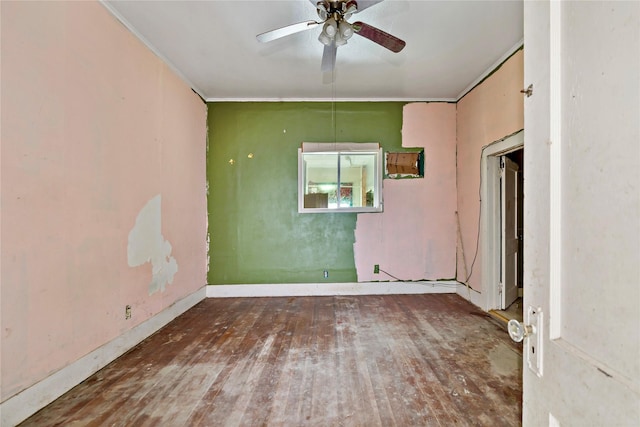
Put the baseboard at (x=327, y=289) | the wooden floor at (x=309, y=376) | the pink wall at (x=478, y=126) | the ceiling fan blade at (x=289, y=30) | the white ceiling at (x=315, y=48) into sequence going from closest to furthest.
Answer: the wooden floor at (x=309, y=376) → the ceiling fan blade at (x=289, y=30) → the white ceiling at (x=315, y=48) → the pink wall at (x=478, y=126) → the baseboard at (x=327, y=289)

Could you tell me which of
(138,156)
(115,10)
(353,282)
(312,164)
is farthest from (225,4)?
(353,282)

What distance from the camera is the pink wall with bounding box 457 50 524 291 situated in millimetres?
3004

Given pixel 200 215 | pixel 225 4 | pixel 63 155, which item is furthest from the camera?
pixel 200 215

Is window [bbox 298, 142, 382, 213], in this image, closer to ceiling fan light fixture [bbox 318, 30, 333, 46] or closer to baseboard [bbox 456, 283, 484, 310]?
baseboard [bbox 456, 283, 484, 310]

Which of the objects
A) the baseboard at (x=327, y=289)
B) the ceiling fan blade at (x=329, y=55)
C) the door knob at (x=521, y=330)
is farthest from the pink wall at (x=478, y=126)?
the door knob at (x=521, y=330)

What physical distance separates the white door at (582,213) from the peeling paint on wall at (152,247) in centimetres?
288

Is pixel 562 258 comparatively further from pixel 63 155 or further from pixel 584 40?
pixel 63 155

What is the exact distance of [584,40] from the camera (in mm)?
573

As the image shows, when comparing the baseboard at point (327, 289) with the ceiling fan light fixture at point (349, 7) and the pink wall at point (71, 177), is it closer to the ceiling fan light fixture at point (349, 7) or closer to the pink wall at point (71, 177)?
the pink wall at point (71, 177)

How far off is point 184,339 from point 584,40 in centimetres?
328

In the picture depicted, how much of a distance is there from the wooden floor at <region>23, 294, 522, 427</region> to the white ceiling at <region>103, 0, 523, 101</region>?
9.21 feet

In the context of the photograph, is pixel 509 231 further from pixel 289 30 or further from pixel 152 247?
pixel 152 247

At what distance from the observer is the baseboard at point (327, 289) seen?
4277mm

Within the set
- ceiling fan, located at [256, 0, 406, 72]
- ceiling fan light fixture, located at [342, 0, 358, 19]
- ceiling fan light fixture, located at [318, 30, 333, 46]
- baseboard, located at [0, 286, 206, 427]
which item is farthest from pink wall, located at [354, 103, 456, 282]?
baseboard, located at [0, 286, 206, 427]
